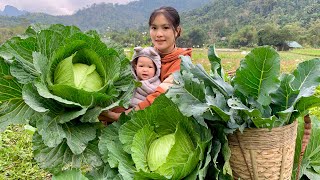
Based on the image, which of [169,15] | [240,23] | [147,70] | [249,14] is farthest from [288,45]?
[147,70]

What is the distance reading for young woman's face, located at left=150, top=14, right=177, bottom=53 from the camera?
2477 mm

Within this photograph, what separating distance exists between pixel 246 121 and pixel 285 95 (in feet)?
0.78

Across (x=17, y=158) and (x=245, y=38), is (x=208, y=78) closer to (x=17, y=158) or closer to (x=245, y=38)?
(x=17, y=158)

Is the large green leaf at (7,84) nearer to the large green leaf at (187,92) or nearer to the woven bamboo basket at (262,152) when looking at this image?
the large green leaf at (187,92)

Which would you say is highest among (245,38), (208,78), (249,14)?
(208,78)

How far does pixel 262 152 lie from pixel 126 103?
2.40 feet

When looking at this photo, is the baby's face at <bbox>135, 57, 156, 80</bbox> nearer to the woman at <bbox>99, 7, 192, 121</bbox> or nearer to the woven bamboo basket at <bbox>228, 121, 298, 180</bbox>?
the woman at <bbox>99, 7, 192, 121</bbox>

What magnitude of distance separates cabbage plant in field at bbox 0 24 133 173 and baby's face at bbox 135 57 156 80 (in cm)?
44

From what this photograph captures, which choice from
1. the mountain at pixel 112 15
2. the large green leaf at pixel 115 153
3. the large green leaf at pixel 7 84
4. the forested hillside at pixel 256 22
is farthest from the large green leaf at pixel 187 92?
the mountain at pixel 112 15

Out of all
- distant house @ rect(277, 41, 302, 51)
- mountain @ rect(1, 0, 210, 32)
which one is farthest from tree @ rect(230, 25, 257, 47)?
mountain @ rect(1, 0, 210, 32)

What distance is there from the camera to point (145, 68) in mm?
2414

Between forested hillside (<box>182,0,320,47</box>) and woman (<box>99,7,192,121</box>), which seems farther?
forested hillside (<box>182,0,320,47</box>)

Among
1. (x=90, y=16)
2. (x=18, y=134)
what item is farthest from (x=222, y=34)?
(x=90, y=16)

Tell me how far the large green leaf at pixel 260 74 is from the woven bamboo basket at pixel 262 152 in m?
0.17
